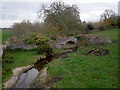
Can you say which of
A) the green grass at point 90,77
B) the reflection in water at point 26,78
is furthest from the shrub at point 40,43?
the green grass at point 90,77

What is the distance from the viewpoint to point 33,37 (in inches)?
1041

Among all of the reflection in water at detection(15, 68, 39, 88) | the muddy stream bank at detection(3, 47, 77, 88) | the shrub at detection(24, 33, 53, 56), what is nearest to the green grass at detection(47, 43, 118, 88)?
the muddy stream bank at detection(3, 47, 77, 88)

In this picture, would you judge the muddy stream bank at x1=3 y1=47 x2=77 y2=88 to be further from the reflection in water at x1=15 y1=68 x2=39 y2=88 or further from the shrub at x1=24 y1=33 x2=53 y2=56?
the shrub at x1=24 y1=33 x2=53 y2=56

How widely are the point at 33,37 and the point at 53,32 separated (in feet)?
25.8

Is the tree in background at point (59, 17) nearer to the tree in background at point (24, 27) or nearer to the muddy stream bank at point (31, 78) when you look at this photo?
the tree in background at point (24, 27)

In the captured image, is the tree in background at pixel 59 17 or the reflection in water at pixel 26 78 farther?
the tree in background at pixel 59 17

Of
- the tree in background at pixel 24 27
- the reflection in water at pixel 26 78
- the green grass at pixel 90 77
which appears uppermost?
the tree in background at pixel 24 27

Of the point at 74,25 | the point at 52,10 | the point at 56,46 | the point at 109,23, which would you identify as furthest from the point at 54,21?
the point at 109,23

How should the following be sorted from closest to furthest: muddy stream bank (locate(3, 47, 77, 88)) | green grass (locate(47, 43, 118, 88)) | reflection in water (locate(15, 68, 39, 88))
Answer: green grass (locate(47, 43, 118, 88)) → muddy stream bank (locate(3, 47, 77, 88)) → reflection in water (locate(15, 68, 39, 88))

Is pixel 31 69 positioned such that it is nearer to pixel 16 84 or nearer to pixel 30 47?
pixel 16 84

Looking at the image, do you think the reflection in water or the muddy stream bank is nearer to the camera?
the muddy stream bank

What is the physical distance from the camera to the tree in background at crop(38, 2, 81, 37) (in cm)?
3338

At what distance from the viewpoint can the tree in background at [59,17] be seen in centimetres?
3338

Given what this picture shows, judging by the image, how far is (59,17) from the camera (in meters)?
33.5
